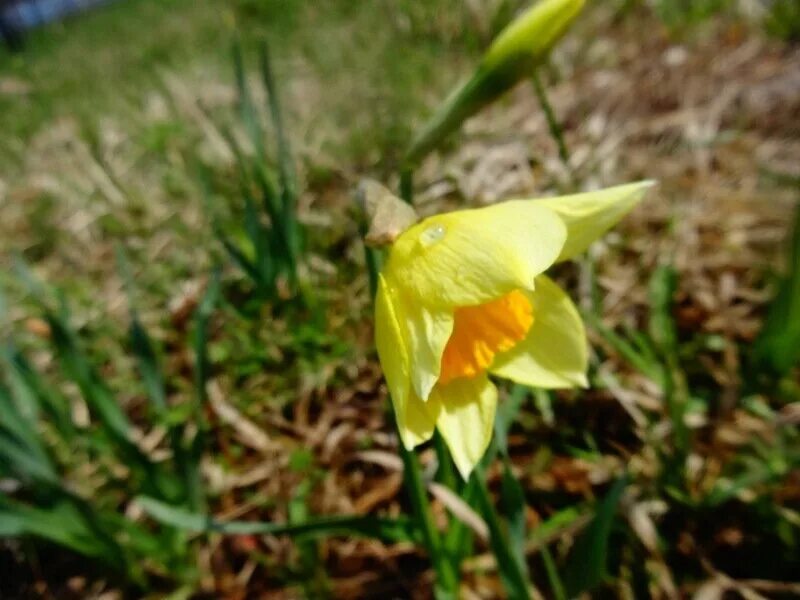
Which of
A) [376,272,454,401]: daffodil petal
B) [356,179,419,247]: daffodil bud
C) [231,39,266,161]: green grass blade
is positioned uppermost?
[231,39,266,161]: green grass blade

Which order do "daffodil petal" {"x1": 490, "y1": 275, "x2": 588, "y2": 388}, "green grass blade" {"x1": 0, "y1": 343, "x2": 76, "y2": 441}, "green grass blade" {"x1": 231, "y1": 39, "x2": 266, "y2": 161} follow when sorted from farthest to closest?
1. "green grass blade" {"x1": 231, "y1": 39, "x2": 266, "y2": 161}
2. "green grass blade" {"x1": 0, "y1": 343, "x2": 76, "y2": 441}
3. "daffodil petal" {"x1": 490, "y1": 275, "x2": 588, "y2": 388}

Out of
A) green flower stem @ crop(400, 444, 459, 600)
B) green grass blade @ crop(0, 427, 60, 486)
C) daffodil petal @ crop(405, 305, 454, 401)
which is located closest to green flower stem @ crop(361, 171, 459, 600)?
green flower stem @ crop(400, 444, 459, 600)

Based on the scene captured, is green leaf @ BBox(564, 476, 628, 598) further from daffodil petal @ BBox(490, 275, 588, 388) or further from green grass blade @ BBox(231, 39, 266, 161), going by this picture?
green grass blade @ BBox(231, 39, 266, 161)

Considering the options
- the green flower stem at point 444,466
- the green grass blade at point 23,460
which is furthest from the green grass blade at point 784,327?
the green grass blade at point 23,460

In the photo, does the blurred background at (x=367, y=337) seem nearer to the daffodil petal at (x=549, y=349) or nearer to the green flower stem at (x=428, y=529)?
the green flower stem at (x=428, y=529)

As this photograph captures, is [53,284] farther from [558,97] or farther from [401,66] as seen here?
[558,97]

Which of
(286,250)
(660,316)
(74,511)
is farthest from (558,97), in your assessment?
(74,511)

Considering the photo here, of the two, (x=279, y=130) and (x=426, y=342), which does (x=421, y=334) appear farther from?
(x=279, y=130)
